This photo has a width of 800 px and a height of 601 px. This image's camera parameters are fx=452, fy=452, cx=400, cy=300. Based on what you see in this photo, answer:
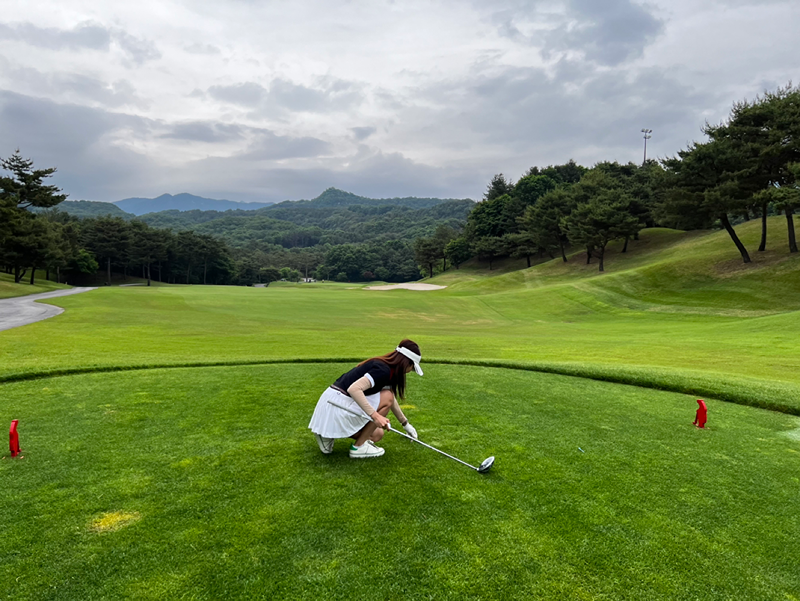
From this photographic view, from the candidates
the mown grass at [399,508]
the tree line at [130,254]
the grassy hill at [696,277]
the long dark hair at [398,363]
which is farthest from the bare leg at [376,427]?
the tree line at [130,254]

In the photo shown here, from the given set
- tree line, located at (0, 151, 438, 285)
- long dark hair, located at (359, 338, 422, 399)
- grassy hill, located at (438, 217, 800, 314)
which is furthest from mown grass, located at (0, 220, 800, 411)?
tree line, located at (0, 151, 438, 285)

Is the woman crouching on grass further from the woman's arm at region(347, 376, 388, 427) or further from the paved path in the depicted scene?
the paved path

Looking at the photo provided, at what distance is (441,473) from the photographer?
5.48 m

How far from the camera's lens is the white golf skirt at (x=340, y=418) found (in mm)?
5625

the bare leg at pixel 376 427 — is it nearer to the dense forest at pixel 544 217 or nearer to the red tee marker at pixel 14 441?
the red tee marker at pixel 14 441

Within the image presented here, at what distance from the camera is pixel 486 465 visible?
535cm

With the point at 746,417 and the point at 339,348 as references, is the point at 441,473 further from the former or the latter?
the point at 339,348

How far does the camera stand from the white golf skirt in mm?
5625

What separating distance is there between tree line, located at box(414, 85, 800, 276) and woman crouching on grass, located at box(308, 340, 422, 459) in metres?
34.5

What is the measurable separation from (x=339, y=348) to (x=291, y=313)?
16274 mm

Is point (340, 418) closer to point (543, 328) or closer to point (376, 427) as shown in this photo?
point (376, 427)

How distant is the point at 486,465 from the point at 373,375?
1712 mm

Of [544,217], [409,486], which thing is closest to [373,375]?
[409,486]

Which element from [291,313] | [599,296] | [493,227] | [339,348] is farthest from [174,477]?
[493,227]
